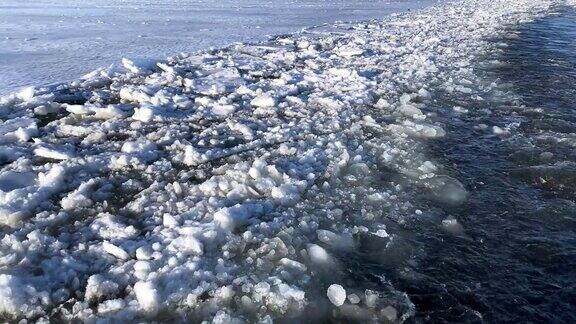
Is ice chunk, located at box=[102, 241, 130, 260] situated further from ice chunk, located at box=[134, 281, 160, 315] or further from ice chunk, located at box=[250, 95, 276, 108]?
ice chunk, located at box=[250, 95, 276, 108]

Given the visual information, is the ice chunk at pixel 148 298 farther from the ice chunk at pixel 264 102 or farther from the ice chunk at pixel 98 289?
the ice chunk at pixel 264 102

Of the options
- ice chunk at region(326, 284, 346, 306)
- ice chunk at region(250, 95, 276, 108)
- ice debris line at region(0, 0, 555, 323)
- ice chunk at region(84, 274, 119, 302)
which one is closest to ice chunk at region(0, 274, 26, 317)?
ice debris line at region(0, 0, 555, 323)

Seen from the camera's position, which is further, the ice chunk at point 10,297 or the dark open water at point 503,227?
the dark open water at point 503,227

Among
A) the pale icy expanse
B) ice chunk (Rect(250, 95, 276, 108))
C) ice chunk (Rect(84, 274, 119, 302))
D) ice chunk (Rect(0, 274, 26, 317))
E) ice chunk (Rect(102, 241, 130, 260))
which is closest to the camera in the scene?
ice chunk (Rect(0, 274, 26, 317))

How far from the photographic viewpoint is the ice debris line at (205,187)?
2514mm

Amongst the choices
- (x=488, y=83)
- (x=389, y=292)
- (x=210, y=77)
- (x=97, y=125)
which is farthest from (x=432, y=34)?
(x=389, y=292)

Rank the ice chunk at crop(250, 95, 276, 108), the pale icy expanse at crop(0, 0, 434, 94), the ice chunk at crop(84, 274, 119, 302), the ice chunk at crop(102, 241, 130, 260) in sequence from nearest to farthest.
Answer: the ice chunk at crop(84, 274, 119, 302), the ice chunk at crop(102, 241, 130, 260), the ice chunk at crop(250, 95, 276, 108), the pale icy expanse at crop(0, 0, 434, 94)

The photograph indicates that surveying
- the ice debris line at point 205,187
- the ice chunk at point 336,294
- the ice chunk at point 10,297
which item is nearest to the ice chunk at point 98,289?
the ice debris line at point 205,187

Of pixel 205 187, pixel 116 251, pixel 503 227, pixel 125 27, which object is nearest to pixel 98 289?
pixel 116 251

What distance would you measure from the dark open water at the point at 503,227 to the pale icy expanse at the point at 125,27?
635 centimetres

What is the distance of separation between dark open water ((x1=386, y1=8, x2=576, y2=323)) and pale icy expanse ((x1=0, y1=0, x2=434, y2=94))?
6.35 m

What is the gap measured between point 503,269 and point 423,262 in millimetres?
532

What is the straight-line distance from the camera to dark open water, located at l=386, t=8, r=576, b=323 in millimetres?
2547

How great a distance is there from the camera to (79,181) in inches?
145
